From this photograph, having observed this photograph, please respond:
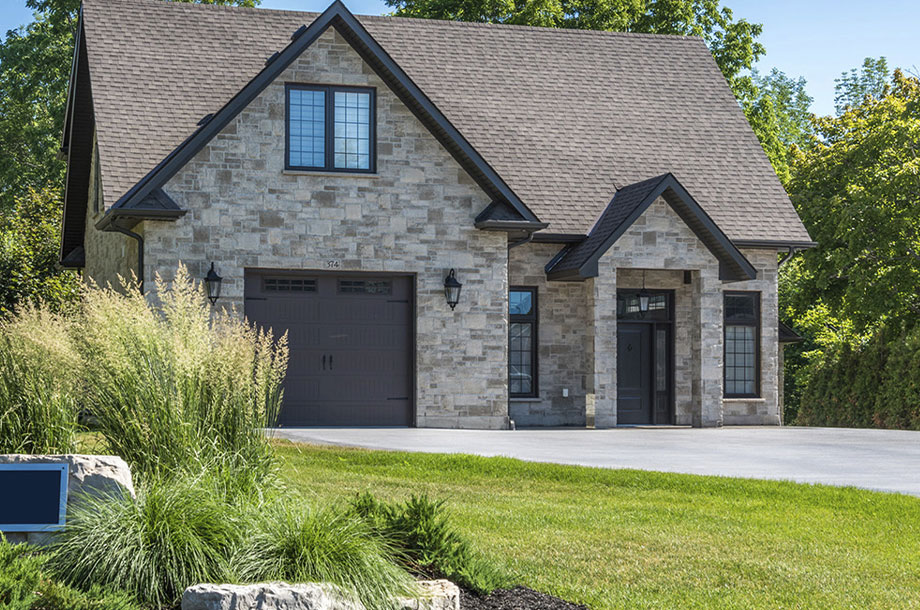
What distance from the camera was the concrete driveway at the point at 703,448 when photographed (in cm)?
1298

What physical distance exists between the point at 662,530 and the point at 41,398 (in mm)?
4729

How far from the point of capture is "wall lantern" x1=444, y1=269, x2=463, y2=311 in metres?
19.3

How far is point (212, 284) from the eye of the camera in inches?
721

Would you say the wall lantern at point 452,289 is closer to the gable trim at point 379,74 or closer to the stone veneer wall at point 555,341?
the gable trim at point 379,74

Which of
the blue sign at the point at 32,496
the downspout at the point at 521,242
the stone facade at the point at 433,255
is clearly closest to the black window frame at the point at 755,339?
the stone facade at the point at 433,255

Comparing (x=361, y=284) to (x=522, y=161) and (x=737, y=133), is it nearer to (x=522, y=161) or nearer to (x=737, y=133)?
(x=522, y=161)

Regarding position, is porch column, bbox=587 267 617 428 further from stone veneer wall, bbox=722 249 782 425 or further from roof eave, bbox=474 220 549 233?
stone veneer wall, bbox=722 249 782 425

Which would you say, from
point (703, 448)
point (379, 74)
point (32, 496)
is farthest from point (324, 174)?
point (32, 496)

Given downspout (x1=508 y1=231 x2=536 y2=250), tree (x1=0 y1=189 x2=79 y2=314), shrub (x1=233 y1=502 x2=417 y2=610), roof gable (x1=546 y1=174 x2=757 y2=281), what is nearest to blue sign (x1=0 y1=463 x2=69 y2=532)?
shrub (x1=233 y1=502 x2=417 y2=610)

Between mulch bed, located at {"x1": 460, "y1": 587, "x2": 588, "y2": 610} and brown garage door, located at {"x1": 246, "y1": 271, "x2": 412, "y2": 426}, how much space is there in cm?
1295

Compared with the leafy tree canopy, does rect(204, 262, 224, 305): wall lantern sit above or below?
below

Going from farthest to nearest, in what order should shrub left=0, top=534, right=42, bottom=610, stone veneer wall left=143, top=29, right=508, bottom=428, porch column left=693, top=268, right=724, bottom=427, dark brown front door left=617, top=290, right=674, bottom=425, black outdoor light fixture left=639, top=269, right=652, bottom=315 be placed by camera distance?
dark brown front door left=617, top=290, right=674, bottom=425 → black outdoor light fixture left=639, top=269, right=652, bottom=315 → porch column left=693, top=268, right=724, bottom=427 → stone veneer wall left=143, top=29, right=508, bottom=428 → shrub left=0, top=534, right=42, bottom=610

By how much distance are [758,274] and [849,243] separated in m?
6.09

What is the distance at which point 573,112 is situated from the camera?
2391 centimetres
